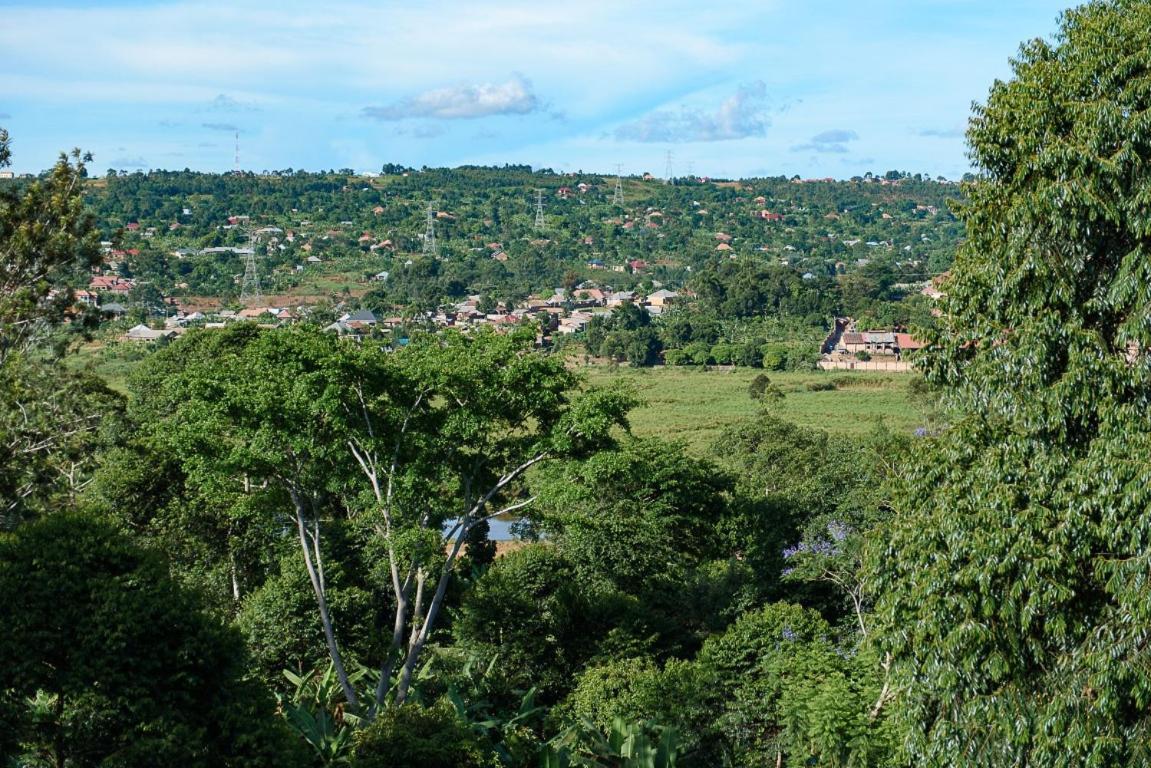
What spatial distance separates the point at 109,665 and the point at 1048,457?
5555 mm

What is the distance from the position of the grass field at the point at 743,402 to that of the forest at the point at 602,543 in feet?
61.9

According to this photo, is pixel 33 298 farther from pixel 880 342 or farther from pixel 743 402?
pixel 880 342

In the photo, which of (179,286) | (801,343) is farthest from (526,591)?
(179,286)

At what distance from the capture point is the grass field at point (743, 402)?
1524 inches

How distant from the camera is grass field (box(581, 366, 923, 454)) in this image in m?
38.7

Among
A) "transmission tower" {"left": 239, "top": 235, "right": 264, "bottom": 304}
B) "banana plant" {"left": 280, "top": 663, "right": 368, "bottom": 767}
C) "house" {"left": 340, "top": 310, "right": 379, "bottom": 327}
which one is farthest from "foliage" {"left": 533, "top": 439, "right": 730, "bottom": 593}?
"transmission tower" {"left": 239, "top": 235, "right": 264, "bottom": 304}

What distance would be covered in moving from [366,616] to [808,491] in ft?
23.5

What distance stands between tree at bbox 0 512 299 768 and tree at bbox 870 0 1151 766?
162 inches

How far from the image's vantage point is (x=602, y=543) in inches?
632

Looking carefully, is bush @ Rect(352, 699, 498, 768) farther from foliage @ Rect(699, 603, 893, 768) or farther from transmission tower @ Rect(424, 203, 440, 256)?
transmission tower @ Rect(424, 203, 440, 256)

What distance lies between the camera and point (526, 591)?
1373 cm

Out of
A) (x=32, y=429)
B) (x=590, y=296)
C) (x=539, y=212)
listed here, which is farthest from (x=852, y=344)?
(x=539, y=212)

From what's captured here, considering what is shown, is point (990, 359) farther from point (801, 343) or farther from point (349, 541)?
point (801, 343)

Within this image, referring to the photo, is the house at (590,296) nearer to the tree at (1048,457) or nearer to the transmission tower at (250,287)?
the transmission tower at (250,287)
